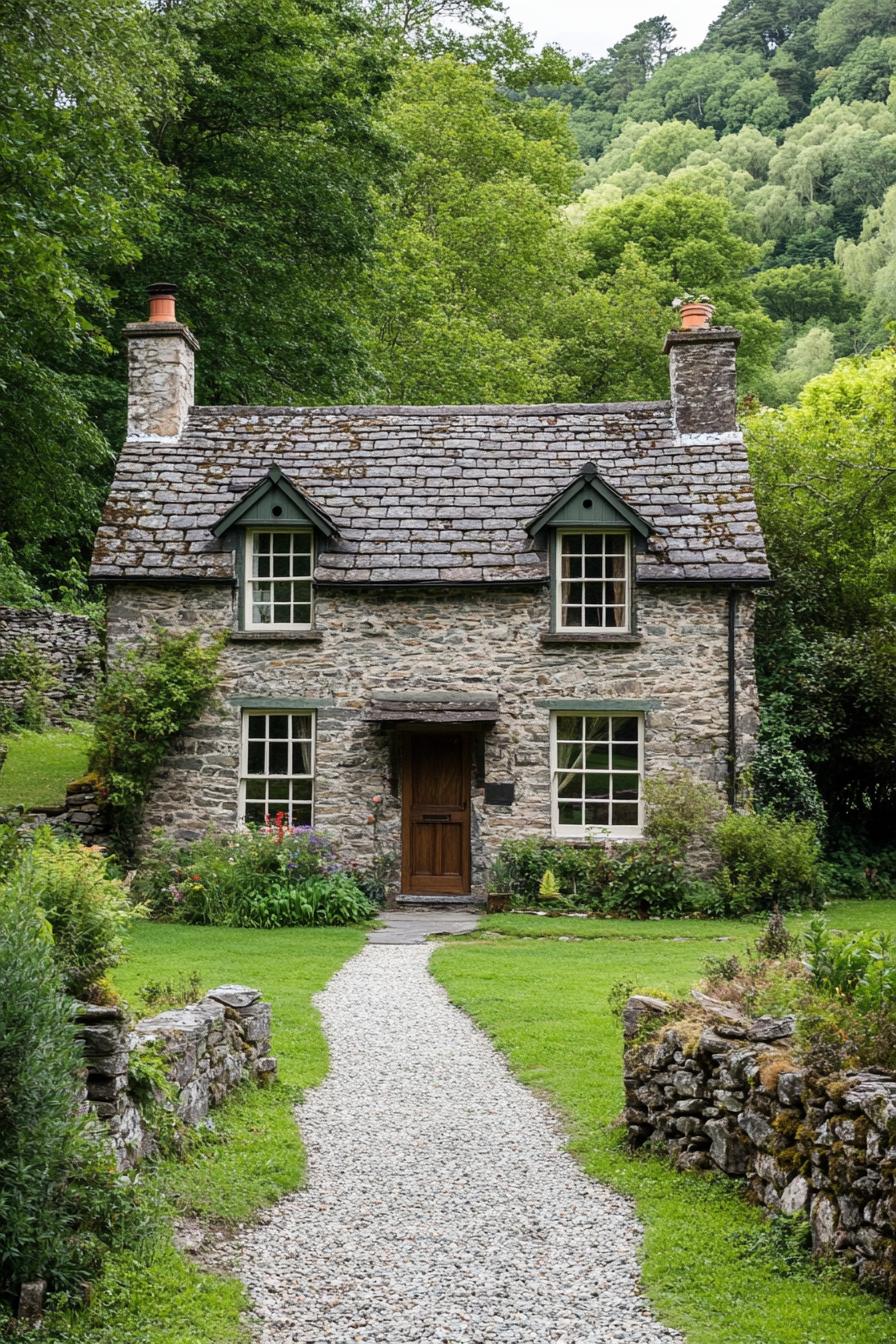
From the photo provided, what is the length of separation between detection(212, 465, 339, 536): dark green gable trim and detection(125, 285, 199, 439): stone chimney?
2596mm

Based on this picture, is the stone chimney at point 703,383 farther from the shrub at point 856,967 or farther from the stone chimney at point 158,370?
the shrub at point 856,967

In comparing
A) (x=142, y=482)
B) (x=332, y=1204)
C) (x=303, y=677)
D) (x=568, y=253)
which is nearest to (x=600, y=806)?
(x=303, y=677)

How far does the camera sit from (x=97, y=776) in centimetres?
1906

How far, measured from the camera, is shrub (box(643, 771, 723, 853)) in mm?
18438

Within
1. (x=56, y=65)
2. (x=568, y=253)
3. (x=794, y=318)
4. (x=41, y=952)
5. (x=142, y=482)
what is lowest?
(x=41, y=952)

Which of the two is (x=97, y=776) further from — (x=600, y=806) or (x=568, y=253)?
(x=568, y=253)

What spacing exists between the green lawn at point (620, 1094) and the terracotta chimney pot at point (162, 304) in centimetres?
1106

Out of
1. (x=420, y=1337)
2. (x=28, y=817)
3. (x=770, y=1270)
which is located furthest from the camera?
(x=28, y=817)

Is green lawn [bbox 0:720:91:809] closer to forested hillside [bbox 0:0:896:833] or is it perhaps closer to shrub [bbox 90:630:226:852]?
shrub [bbox 90:630:226:852]

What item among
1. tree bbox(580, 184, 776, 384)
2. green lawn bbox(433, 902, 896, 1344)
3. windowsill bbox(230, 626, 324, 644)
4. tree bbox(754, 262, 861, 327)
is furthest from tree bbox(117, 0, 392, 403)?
tree bbox(754, 262, 861, 327)

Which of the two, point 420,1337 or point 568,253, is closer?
point 420,1337

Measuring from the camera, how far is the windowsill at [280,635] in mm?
19203

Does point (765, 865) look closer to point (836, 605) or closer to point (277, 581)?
point (836, 605)

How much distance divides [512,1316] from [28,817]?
1419cm
